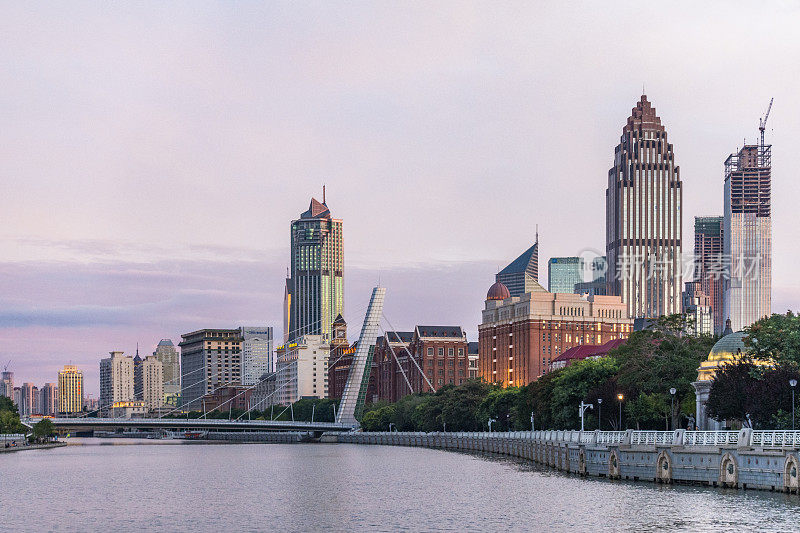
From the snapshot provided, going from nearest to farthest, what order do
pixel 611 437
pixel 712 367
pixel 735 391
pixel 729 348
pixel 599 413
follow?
pixel 611 437 < pixel 735 391 < pixel 729 348 < pixel 712 367 < pixel 599 413

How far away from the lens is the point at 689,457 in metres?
82.4

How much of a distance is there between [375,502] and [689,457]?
2134cm

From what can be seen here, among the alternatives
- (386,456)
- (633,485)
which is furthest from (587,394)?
(633,485)

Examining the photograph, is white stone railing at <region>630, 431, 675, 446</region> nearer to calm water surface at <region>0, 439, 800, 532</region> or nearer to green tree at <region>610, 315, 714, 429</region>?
calm water surface at <region>0, 439, 800, 532</region>

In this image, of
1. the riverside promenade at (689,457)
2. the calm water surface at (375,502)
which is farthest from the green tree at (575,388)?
the riverside promenade at (689,457)

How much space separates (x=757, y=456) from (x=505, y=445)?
82.8 meters

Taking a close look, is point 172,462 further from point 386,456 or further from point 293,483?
point 293,483

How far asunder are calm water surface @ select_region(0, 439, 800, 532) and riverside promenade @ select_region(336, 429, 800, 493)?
4.68ft

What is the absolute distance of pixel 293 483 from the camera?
354 ft

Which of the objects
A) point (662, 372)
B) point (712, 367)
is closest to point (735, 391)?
point (712, 367)

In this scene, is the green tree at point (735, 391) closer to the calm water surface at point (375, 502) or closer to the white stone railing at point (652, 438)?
the white stone railing at point (652, 438)

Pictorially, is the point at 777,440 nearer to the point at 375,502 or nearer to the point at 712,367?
the point at 375,502

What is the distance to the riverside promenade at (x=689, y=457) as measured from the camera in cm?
7206

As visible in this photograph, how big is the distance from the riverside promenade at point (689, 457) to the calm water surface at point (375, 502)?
56.1 inches
